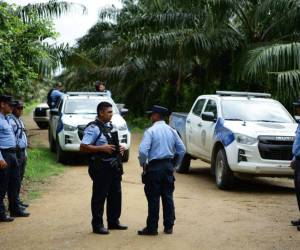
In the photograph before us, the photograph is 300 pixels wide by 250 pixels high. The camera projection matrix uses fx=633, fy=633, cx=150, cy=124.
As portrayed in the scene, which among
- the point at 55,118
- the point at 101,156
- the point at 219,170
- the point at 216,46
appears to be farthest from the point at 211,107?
the point at 216,46

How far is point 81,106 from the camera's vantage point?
651 inches

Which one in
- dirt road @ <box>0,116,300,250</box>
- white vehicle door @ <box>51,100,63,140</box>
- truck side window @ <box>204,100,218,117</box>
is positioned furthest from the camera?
white vehicle door @ <box>51,100,63,140</box>

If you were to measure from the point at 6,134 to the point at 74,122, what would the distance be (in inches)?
264

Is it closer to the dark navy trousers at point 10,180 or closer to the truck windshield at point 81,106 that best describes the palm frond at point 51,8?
the truck windshield at point 81,106

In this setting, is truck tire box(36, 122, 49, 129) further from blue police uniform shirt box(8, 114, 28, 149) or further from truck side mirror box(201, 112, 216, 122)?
blue police uniform shirt box(8, 114, 28, 149)

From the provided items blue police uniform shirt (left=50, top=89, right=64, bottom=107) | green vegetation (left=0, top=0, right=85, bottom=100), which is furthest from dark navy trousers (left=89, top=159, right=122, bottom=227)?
blue police uniform shirt (left=50, top=89, right=64, bottom=107)

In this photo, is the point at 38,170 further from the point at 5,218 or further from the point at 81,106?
the point at 5,218

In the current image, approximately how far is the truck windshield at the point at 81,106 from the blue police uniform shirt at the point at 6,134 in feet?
24.5

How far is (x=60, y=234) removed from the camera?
8.12 meters

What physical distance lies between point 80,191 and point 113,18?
23.6 meters

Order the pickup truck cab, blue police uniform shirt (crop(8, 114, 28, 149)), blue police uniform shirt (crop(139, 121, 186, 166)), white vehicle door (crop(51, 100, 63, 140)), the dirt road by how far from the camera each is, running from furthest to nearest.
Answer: white vehicle door (crop(51, 100, 63, 140))
the pickup truck cab
blue police uniform shirt (crop(8, 114, 28, 149))
blue police uniform shirt (crop(139, 121, 186, 166))
the dirt road

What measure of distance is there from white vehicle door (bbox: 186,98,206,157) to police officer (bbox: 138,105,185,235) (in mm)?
5436

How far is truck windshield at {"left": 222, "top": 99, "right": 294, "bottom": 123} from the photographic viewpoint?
41.8ft

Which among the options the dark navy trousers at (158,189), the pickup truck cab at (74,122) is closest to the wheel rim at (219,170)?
the pickup truck cab at (74,122)
